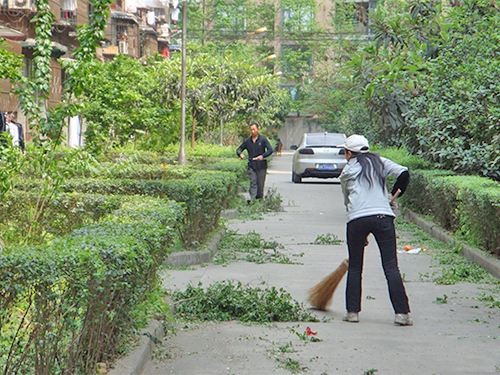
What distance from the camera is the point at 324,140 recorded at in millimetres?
40156

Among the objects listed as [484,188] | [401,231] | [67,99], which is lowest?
[401,231]

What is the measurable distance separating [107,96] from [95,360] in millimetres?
27593

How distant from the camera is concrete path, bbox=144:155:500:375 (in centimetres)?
872

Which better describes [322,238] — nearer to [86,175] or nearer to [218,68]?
[86,175]

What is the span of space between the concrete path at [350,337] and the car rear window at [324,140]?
2482 centimetres

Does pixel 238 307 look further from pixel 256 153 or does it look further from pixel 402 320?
pixel 256 153

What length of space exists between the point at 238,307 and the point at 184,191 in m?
4.77

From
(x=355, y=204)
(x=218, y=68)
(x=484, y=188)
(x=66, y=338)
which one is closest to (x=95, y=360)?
(x=66, y=338)

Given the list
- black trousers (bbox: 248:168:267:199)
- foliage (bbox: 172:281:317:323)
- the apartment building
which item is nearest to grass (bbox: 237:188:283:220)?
black trousers (bbox: 248:168:267:199)

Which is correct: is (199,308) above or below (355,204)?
below

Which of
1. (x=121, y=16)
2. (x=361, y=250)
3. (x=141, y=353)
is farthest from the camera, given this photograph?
(x=121, y=16)

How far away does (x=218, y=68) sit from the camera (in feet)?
148

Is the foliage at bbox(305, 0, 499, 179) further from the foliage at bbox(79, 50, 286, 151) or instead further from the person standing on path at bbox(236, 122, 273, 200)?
the foliage at bbox(79, 50, 286, 151)

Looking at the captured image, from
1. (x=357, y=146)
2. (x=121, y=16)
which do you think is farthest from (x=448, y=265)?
(x=121, y=16)
